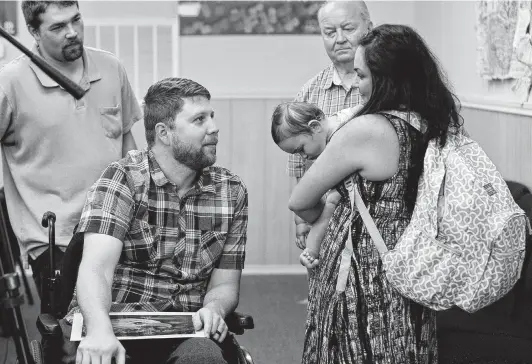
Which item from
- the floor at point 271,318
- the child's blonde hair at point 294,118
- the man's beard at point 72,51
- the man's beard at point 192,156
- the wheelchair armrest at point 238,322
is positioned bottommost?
the floor at point 271,318

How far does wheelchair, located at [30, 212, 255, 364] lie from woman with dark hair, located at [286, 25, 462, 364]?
10.6 inches

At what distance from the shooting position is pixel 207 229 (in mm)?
2611

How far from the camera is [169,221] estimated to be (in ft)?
8.43

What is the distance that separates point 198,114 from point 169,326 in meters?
0.71

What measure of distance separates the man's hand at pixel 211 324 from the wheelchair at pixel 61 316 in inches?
3.0

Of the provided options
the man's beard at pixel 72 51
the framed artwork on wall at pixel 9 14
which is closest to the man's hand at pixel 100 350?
the man's beard at pixel 72 51

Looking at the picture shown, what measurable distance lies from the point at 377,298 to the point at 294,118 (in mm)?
849

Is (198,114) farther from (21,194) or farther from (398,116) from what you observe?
(21,194)

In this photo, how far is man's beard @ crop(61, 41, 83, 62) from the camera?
10.6 ft

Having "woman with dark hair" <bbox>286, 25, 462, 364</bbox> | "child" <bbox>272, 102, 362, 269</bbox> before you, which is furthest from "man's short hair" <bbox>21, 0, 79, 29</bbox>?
"woman with dark hair" <bbox>286, 25, 462, 364</bbox>

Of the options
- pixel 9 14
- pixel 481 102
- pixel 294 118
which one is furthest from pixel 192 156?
pixel 9 14

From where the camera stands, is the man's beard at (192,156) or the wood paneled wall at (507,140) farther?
the wood paneled wall at (507,140)

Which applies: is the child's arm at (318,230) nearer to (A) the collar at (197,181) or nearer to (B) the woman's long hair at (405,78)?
(A) the collar at (197,181)

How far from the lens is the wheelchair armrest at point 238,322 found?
2.45 m
